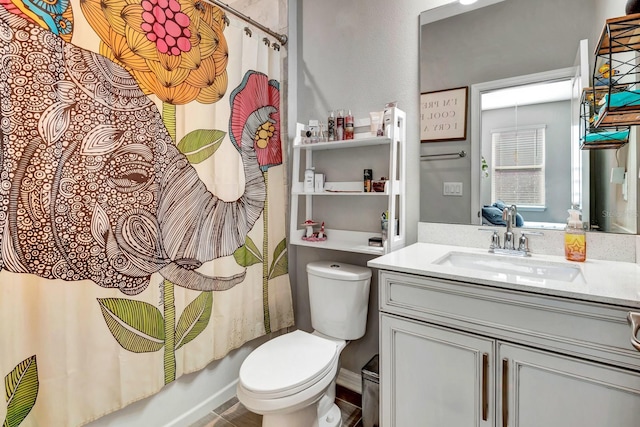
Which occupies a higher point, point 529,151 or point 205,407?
point 529,151

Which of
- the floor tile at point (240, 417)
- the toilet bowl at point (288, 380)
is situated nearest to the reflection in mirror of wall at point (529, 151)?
the toilet bowl at point (288, 380)

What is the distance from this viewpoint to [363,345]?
185cm

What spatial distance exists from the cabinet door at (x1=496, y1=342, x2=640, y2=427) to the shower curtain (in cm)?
126

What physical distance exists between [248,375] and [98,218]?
85cm

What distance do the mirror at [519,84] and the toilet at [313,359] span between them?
564mm

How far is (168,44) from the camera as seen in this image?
145 cm

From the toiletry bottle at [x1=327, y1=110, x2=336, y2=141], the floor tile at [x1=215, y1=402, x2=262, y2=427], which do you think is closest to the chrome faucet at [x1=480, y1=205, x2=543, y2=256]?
the toiletry bottle at [x1=327, y1=110, x2=336, y2=141]

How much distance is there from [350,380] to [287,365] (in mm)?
731

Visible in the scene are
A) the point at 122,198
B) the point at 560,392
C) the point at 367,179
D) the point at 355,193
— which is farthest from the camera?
the point at 367,179

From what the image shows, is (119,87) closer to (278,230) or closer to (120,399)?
(278,230)

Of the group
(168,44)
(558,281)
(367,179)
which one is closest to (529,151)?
(558,281)

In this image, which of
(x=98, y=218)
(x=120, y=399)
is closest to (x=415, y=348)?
(x=120, y=399)

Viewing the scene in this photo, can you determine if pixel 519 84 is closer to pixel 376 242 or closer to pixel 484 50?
pixel 484 50

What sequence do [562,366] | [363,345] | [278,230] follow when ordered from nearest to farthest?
[562,366], [363,345], [278,230]
